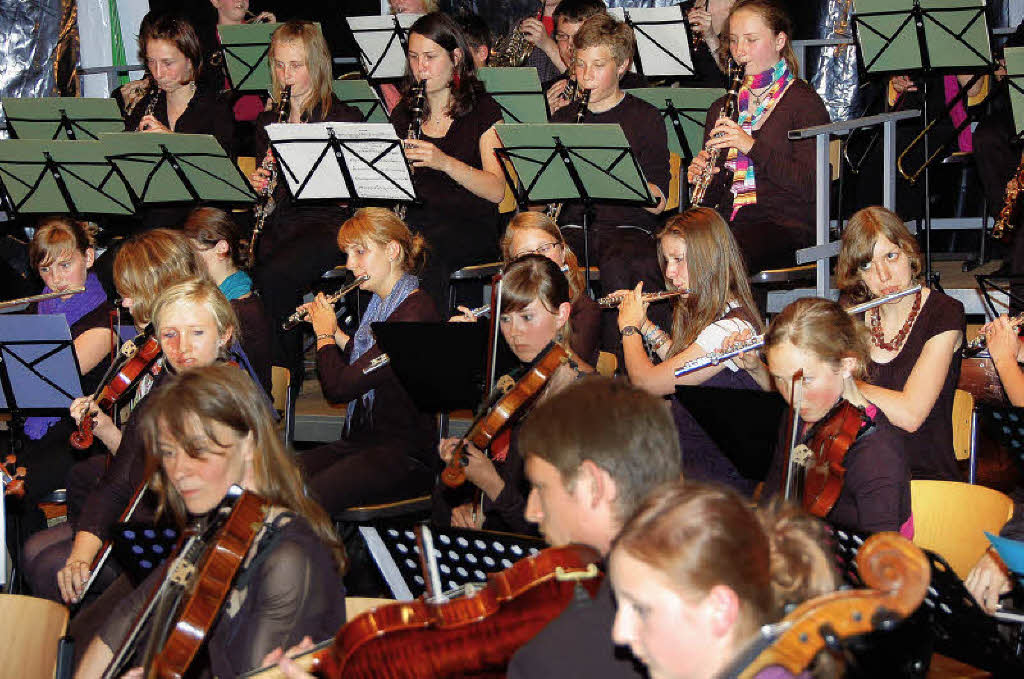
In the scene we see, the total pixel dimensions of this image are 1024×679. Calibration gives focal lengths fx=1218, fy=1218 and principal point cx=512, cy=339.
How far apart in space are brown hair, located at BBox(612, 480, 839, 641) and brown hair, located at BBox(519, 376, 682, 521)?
0.27m

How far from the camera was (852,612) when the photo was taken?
1406 mm

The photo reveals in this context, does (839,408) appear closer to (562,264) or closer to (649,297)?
(649,297)

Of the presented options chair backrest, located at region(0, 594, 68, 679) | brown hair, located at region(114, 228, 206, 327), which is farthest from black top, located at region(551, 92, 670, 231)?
chair backrest, located at region(0, 594, 68, 679)

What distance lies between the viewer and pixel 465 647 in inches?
68.6

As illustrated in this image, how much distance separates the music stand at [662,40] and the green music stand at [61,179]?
7.74 feet

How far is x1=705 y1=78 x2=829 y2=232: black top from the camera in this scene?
466cm

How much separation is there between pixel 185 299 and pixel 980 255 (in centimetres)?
395

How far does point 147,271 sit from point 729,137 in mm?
2126

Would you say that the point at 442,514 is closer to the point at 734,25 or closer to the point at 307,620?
the point at 307,620

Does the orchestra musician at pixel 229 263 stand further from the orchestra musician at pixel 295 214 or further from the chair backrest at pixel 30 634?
the chair backrest at pixel 30 634

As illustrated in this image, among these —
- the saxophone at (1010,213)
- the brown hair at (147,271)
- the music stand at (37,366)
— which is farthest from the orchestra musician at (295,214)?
the saxophone at (1010,213)

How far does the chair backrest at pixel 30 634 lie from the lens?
2412mm

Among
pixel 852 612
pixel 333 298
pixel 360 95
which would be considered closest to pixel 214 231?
pixel 333 298

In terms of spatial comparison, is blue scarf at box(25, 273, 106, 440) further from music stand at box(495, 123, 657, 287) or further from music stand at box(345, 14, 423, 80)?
music stand at box(345, 14, 423, 80)
